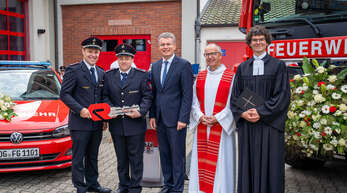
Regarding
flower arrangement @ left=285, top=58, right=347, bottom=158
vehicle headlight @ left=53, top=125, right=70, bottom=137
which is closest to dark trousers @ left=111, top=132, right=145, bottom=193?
vehicle headlight @ left=53, top=125, right=70, bottom=137

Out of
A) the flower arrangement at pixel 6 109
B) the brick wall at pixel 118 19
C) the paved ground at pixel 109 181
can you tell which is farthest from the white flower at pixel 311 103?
the brick wall at pixel 118 19

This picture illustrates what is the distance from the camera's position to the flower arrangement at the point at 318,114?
10.4 ft

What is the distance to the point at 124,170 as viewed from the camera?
4059 mm

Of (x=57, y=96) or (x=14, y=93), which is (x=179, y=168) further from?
(x=14, y=93)

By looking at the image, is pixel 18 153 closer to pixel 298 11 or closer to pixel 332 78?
pixel 332 78

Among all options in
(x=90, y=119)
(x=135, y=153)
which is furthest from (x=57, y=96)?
(x=135, y=153)

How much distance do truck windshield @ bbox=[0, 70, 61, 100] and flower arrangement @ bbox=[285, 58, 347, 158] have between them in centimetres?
379

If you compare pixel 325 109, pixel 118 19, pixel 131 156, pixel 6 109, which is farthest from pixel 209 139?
pixel 118 19

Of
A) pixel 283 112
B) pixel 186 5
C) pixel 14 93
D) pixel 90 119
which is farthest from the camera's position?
pixel 186 5

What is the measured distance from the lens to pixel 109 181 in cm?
469

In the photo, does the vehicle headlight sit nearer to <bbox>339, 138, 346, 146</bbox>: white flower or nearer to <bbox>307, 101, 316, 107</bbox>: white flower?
<bbox>307, 101, 316, 107</bbox>: white flower

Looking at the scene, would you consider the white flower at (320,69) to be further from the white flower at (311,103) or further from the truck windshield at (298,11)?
the truck windshield at (298,11)

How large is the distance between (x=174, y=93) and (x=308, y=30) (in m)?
1.82

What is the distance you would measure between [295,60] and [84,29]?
35.1 ft
